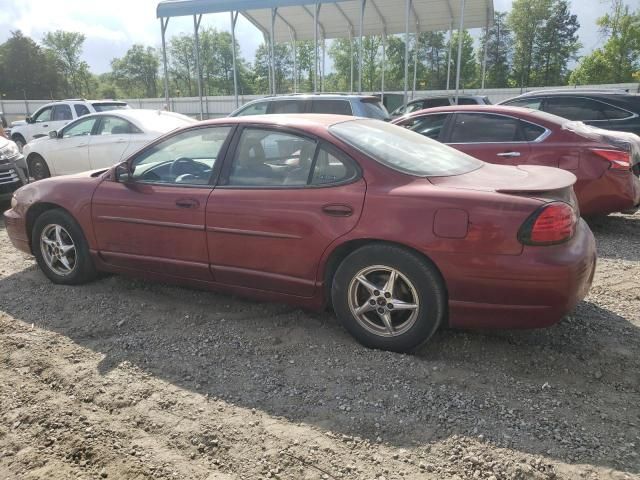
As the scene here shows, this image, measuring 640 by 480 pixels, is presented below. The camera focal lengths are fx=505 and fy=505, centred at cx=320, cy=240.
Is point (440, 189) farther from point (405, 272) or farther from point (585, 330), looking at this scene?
point (585, 330)

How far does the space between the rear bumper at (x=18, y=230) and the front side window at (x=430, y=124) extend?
4.77 meters

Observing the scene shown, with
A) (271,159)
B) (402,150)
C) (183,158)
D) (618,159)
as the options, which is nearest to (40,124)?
(183,158)

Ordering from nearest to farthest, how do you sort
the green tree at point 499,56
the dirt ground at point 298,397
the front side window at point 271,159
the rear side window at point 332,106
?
the dirt ground at point 298,397 < the front side window at point 271,159 < the rear side window at point 332,106 < the green tree at point 499,56

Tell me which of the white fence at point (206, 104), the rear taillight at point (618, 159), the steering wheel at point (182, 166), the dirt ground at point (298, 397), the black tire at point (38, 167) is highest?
the white fence at point (206, 104)

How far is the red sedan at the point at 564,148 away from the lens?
5.70 metres

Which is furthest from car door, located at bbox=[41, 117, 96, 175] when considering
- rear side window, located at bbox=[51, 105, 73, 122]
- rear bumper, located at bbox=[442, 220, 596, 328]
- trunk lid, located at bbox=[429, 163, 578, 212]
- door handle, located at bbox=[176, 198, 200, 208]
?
rear bumper, located at bbox=[442, 220, 596, 328]

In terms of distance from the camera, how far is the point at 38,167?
400 inches

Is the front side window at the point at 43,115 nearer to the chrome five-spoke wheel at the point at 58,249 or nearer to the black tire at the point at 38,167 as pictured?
the black tire at the point at 38,167

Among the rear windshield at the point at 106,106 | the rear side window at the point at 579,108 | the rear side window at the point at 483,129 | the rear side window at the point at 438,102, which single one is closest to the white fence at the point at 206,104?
the rear side window at the point at 438,102

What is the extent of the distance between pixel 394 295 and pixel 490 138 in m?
3.97

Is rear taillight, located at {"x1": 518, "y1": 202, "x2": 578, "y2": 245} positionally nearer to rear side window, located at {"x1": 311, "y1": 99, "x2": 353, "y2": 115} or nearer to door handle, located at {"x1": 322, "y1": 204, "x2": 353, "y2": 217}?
door handle, located at {"x1": 322, "y1": 204, "x2": 353, "y2": 217}

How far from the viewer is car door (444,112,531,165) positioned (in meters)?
6.11

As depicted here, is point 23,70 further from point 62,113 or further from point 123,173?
point 123,173

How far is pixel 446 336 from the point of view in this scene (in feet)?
11.3
